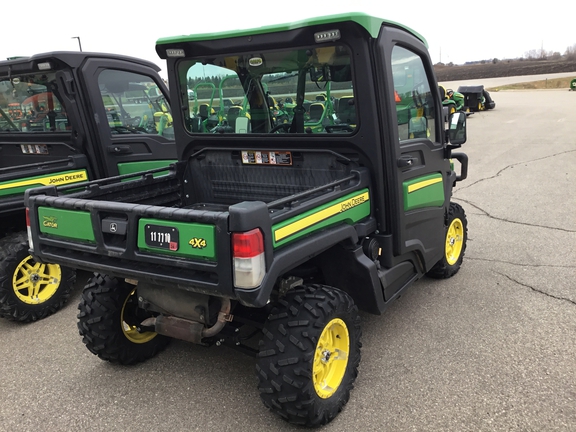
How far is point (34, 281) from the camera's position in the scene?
14.5 feet

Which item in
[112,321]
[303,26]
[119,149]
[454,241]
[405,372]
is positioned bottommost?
[405,372]

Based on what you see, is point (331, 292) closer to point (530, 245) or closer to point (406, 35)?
point (406, 35)

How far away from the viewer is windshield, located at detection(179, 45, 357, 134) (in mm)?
3328

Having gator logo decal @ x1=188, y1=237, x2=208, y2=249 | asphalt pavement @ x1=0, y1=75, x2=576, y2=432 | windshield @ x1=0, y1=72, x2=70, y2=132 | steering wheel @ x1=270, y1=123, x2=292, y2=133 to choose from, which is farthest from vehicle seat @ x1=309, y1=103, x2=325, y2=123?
windshield @ x1=0, y1=72, x2=70, y2=132

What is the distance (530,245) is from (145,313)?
13.5 ft

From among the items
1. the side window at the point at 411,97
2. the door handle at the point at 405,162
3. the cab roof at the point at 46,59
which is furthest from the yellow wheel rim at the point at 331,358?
the cab roof at the point at 46,59

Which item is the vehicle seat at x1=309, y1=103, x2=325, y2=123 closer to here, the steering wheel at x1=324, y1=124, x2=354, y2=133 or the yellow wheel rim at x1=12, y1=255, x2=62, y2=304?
the steering wheel at x1=324, y1=124, x2=354, y2=133

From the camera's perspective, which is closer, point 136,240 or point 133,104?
point 136,240

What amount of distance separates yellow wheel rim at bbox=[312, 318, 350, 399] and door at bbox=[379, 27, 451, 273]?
793 millimetres

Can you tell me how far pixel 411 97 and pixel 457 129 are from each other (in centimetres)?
67

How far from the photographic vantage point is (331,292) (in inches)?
116

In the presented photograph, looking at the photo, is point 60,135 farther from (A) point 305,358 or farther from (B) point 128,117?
(A) point 305,358

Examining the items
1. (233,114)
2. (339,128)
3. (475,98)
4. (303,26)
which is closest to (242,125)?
(233,114)

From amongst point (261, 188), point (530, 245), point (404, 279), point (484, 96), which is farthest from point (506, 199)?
point (484, 96)
